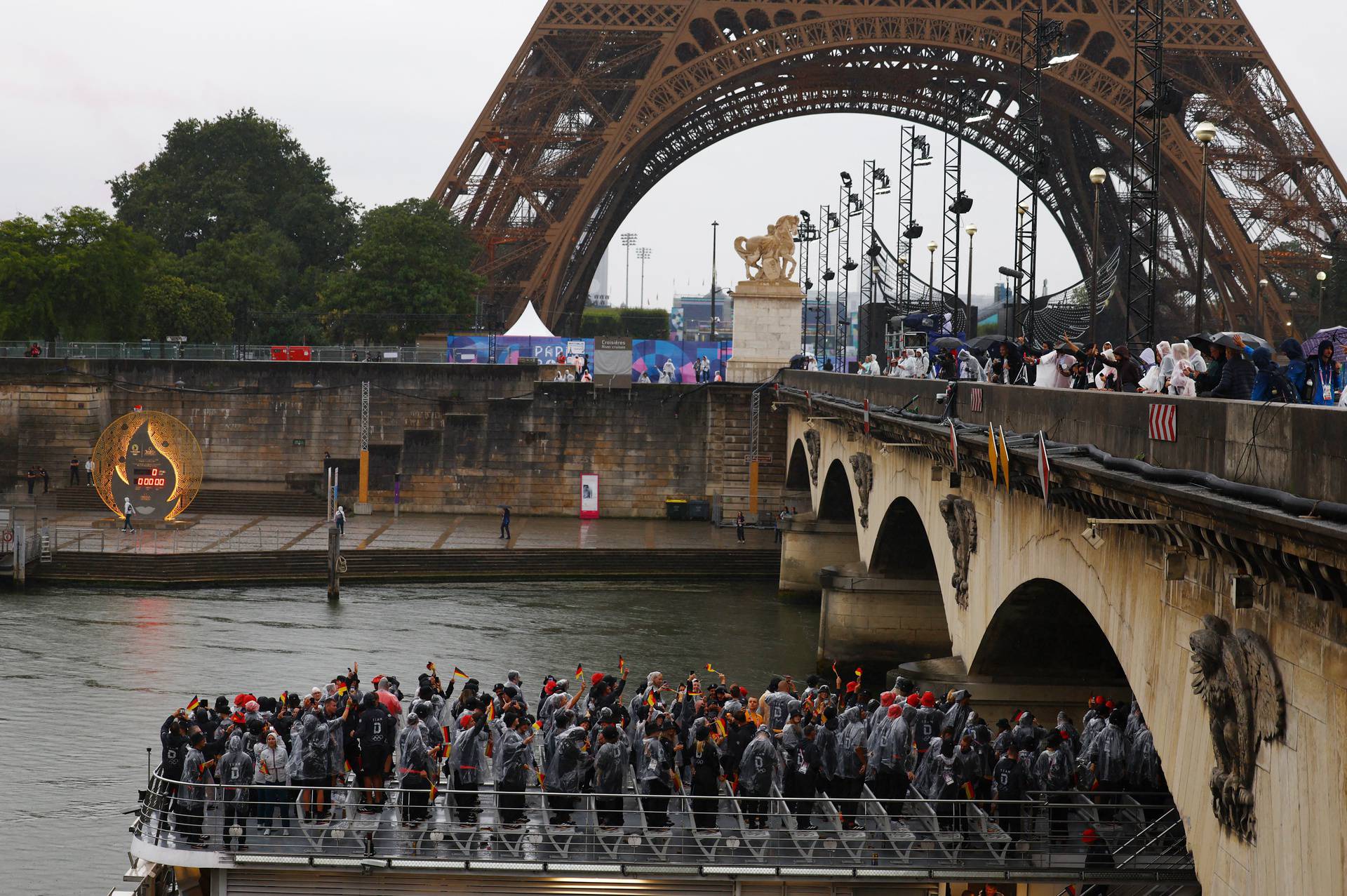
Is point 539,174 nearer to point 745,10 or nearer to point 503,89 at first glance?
point 503,89

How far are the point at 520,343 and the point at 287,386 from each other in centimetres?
879

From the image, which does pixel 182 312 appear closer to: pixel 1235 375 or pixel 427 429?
pixel 427 429

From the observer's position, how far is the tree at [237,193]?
7856 centimetres

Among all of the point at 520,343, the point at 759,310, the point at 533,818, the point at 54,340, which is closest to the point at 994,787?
the point at 533,818

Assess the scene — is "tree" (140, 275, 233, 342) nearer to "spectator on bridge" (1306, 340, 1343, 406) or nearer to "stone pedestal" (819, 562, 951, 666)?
"stone pedestal" (819, 562, 951, 666)

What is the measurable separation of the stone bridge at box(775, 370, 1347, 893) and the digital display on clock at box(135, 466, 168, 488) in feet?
85.5

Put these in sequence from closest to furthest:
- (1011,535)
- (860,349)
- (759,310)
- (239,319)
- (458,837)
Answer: (458,837) → (1011,535) → (759,310) → (860,349) → (239,319)

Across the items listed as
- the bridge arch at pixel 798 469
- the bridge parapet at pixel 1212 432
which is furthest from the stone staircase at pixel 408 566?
the bridge parapet at pixel 1212 432

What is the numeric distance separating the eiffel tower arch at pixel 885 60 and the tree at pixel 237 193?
20.5 m

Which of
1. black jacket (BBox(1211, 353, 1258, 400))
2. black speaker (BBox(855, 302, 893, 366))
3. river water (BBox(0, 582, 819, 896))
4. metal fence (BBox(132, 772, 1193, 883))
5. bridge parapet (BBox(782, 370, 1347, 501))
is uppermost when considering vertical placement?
black speaker (BBox(855, 302, 893, 366))

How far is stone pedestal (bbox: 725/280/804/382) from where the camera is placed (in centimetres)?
5141

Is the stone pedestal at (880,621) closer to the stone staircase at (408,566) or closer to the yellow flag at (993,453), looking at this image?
the yellow flag at (993,453)

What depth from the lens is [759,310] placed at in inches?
2040

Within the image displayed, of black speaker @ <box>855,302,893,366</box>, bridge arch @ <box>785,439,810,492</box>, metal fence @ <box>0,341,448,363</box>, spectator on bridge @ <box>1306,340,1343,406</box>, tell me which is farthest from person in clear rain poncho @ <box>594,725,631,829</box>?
metal fence @ <box>0,341,448,363</box>
